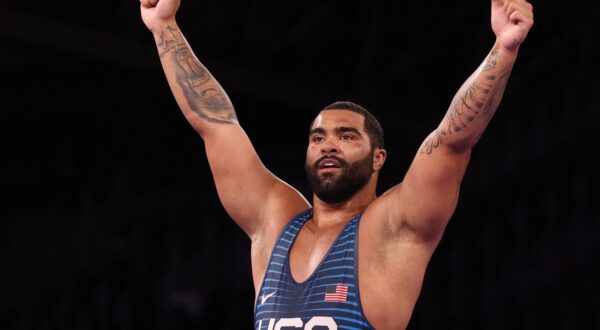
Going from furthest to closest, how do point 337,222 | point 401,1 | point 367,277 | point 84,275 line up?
point 84,275
point 401,1
point 337,222
point 367,277

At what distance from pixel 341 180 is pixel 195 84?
0.65 metres

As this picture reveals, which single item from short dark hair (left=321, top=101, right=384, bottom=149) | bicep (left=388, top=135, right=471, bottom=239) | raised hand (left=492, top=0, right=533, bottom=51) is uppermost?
raised hand (left=492, top=0, right=533, bottom=51)

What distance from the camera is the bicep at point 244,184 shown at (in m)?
3.10

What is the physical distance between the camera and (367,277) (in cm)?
271

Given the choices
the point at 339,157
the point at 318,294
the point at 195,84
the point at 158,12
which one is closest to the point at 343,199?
the point at 339,157

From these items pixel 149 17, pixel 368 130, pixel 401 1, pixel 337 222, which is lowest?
pixel 337 222

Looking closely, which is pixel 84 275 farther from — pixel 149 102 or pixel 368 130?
pixel 368 130

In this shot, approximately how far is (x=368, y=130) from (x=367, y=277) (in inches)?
21.3

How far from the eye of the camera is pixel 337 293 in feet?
8.84

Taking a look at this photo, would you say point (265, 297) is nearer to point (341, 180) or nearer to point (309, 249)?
point (309, 249)

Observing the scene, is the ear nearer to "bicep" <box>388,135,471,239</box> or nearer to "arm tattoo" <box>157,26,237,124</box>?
"bicep" <box>388,135,471,239</box>

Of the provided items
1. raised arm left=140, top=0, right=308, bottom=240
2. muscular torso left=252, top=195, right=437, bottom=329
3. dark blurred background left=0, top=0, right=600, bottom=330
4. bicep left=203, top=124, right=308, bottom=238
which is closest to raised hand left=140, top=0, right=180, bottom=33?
raised arm left=140, top=0, right=308, bottom=240

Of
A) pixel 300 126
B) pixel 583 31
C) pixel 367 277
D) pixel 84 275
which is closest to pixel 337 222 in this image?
pixel 367 277

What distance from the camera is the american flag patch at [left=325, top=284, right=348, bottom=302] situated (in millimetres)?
2686
